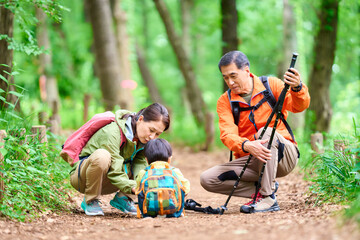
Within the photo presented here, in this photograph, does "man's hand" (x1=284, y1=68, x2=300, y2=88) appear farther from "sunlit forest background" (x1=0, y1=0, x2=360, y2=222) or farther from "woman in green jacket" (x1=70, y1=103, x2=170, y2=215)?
"woman in green jacket" (x1=70, y1=103, x2=170, y2=215)

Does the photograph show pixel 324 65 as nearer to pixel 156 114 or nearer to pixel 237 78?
pixel 237 78

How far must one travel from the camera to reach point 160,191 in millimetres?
4273

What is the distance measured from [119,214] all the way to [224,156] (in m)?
5.91

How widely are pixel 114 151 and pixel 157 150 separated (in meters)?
0.53

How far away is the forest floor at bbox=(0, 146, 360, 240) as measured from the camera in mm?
3068

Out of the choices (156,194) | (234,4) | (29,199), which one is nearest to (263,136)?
(156,194)

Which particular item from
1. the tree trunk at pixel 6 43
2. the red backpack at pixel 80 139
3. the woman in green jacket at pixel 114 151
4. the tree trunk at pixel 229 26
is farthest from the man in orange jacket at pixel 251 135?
the tree trunk at pixel 229 26

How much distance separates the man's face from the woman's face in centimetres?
87

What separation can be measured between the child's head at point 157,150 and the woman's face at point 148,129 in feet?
0.62

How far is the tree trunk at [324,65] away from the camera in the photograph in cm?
977

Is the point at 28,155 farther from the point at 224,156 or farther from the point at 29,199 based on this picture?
the point at 224,156

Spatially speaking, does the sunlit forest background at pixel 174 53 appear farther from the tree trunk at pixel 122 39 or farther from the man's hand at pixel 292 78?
the man's hand at pixel 292 78

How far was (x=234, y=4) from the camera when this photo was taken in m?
11.0

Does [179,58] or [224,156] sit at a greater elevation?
[179,58]
